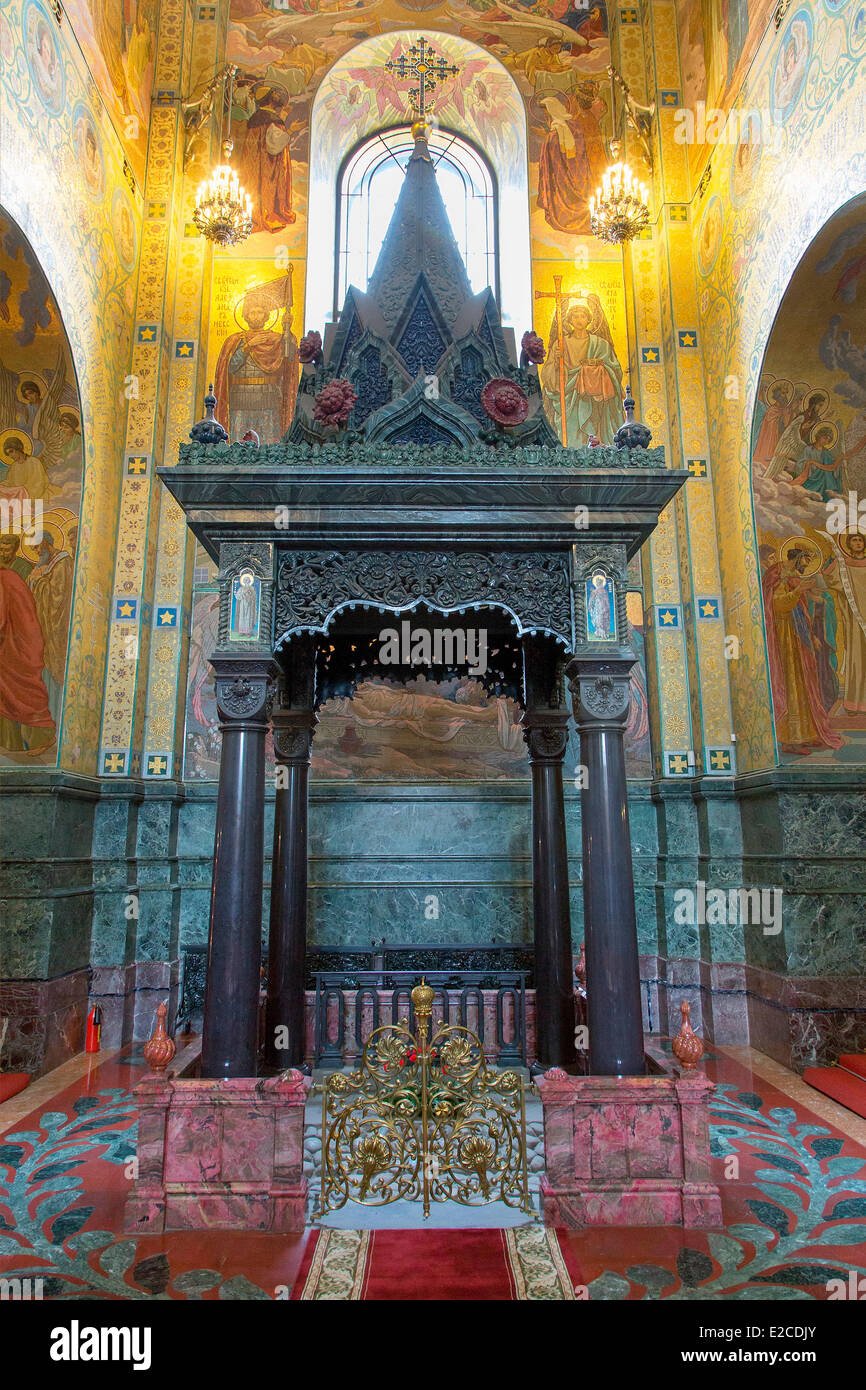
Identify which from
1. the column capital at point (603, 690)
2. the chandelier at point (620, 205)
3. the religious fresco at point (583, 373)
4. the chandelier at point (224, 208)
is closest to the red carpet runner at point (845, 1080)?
the column capital at point (603, 690)

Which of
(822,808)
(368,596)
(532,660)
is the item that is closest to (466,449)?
(368,596)

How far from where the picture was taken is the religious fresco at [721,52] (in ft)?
30.5

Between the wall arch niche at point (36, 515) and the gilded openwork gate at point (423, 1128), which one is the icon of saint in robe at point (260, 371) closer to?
the wall arch niche at point (36, 515)

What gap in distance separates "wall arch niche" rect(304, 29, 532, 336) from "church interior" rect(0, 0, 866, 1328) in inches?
3.2

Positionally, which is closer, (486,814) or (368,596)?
(368,596)

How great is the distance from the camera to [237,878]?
5629 mm

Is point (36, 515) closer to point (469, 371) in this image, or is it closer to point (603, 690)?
point (469, 371)

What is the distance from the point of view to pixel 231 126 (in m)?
13.2

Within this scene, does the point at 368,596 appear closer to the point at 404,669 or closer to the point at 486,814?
the point at 404,669

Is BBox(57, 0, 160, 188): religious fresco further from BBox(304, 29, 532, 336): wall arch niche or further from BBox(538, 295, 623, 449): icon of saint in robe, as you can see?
BBox(538, 295, 623, 449): icon of saint in robe

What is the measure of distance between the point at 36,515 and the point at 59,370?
68.2 inches

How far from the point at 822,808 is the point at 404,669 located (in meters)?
4.87

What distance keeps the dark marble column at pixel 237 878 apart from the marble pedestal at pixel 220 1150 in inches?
10.6

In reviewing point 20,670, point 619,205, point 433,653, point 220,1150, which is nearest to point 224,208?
point 619,205
